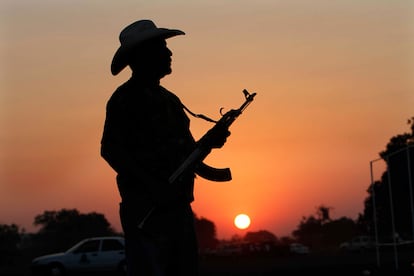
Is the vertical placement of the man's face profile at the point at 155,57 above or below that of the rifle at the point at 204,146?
above

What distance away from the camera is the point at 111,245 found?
35.1 meters

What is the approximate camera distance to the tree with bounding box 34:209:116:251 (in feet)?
385

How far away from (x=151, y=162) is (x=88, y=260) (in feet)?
102

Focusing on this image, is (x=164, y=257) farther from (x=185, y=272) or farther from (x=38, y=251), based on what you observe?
(x=38, y=251)

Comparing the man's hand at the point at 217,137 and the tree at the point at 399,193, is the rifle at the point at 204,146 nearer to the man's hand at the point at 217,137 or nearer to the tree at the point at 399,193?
the man's hand at the point at 217,137

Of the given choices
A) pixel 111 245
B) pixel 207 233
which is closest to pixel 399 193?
pixel 111 245

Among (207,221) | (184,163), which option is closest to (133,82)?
(184,163)

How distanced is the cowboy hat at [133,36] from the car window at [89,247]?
31080 millimetres

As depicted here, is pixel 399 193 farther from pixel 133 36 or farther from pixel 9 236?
pixel 9 236

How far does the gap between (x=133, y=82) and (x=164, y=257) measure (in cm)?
96

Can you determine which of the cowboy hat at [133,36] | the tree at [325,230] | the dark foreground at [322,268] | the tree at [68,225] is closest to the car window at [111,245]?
the dark foreground at [322,268]

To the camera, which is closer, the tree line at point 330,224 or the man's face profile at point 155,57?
the man's face profile at point 155,57

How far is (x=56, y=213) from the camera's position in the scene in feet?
490

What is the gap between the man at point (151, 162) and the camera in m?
4.42
